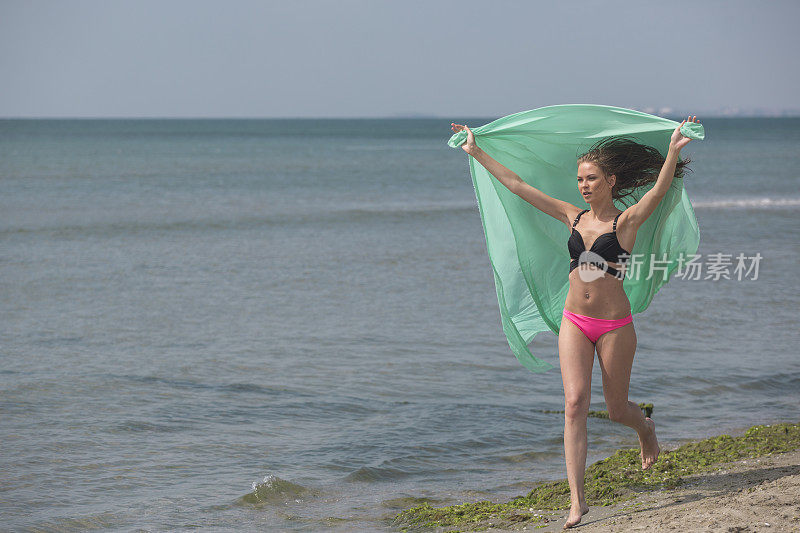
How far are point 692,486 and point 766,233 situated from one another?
622 inches

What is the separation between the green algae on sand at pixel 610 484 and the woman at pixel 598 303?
22.6 inches

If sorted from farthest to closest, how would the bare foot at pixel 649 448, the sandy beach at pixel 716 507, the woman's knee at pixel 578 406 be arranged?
1. the bare foot at pixel 649 448
2. the woman's knee at pixel 578 406
3. the sandy beach at pixel 716 507

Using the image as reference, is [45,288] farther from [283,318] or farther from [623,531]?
[623,531]

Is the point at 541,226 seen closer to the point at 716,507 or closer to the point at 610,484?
the point at 610,484

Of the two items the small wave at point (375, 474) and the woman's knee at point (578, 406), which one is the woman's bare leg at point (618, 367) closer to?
the woman's knee at point (578, 406)

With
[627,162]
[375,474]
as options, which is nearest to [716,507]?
[627,162]

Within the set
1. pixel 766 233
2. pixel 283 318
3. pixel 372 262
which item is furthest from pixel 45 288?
pixel 766 233

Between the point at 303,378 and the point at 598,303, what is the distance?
14.8 ft

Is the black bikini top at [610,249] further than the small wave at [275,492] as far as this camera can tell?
No

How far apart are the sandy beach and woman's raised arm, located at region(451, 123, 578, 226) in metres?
1.68

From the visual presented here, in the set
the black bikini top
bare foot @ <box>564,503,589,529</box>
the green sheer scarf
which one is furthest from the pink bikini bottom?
bare foot @ <box>564,503,589,529</box>

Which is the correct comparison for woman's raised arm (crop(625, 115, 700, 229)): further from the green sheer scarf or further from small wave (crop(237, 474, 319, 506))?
small wave (crop(237, 474, 319, 506))

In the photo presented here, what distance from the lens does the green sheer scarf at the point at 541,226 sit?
Result: 527 centimetres

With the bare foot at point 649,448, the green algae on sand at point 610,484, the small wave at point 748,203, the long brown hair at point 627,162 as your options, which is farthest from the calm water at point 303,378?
the small wave at point 748,203
